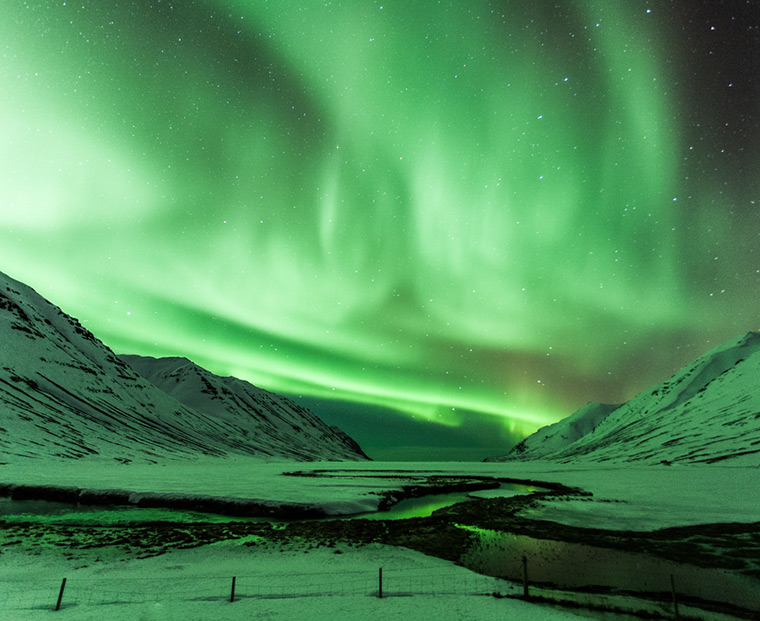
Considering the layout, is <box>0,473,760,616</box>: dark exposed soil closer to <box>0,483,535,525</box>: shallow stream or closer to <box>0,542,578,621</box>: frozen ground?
<box>0,483,535,525</box>: shallow stream

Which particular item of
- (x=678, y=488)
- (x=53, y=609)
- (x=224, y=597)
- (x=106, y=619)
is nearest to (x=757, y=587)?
(x=224, y=597)

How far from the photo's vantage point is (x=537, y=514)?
34781 millimetres

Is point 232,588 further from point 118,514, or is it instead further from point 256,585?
point 118,514

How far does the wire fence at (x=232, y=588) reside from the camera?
15.7 metres

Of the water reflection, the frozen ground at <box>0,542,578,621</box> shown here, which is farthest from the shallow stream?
the water reflection

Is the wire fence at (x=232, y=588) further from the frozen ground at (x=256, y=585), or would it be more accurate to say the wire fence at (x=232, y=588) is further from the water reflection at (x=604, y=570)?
the water reflection at (x=604, y=570)

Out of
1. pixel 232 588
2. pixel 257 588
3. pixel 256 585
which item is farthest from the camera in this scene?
pixel 256 585

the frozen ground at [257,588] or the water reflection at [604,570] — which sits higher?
the water reflection at [604,570]

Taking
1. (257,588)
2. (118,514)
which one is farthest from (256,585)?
(118,514)

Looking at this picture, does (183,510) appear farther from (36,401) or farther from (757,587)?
(36,401)

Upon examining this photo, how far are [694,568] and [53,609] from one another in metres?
26.9

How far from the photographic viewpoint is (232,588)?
1548 centimetres

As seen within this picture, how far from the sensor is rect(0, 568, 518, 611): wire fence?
15.7 metres

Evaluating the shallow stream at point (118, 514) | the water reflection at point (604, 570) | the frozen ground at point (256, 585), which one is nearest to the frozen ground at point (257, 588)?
the frozen ground at point (256, 585)
